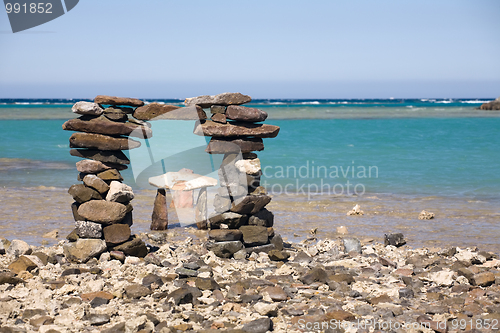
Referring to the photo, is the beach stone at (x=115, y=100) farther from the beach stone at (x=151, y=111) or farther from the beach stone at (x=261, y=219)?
the beach stone at (x=261, y=219)

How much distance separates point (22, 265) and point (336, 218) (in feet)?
27.5

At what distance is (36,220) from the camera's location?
12.8 meters

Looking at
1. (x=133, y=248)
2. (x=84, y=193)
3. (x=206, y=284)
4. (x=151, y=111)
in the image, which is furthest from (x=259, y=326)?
(x=151, y=111)

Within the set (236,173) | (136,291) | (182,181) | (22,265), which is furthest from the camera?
(182,181)

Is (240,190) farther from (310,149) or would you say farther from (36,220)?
(310,149)

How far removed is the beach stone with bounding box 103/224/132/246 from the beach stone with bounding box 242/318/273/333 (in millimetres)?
4070

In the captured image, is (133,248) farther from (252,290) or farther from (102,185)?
(252,290)

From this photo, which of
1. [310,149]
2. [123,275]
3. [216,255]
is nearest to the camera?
[123,275]

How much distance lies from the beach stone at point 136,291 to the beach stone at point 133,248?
1.93 metres

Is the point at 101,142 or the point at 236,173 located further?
the point at 236,173

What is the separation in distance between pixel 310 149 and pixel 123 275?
27963mm

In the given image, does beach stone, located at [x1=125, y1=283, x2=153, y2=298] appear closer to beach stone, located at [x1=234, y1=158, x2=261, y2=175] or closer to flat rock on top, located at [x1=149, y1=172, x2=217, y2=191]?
beach stone, located at [x1=234, y1=158, x2=261, y2=175]

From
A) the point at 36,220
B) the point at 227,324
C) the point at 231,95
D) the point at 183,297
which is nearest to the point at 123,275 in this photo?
the point at 183,297

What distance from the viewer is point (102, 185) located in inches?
384
